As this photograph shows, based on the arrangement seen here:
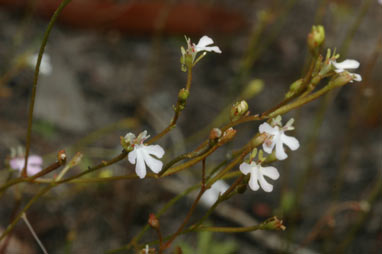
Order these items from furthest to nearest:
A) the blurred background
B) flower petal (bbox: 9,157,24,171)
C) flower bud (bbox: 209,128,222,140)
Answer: the blurred background, flower petal (bbox: 9,157,24,171), flower bud (bbox: 209,128,222,140)

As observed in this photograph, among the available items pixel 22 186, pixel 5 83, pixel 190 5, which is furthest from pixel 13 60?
pixel 190 5

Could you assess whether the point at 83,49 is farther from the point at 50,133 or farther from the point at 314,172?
the point at 314,172

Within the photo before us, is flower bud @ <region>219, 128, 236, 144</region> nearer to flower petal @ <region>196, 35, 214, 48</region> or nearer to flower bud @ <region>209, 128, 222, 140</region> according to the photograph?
flower bud @ <region>209, 128, 222, 140</region>

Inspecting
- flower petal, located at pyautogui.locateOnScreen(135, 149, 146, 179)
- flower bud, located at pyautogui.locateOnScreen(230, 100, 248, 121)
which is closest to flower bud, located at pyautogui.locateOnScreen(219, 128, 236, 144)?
flower bud, located at pyautogui.locateOnScreen(230, 100, 248, 121)

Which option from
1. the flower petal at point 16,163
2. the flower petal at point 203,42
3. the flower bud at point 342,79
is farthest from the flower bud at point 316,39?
the flower petal at point 16,163

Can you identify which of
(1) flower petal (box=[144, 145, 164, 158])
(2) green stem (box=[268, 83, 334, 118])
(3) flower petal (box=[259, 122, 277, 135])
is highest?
(1) flower petal (box=[144, 145, 164, 158])
